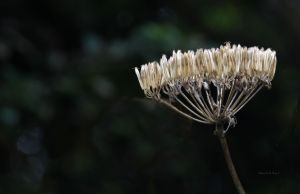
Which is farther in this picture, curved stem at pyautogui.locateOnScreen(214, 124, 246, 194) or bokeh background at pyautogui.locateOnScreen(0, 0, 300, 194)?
bokeh background at pyautogui.locateOnScreen(0, 0, 300, 194)

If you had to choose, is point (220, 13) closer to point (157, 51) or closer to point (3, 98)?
point (157, 51)

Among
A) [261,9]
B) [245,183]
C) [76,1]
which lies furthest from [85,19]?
[245,183]

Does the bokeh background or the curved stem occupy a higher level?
the bokeh background

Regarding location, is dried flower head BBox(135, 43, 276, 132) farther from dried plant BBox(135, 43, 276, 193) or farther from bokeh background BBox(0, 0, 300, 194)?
bokeh background BBox(0, 0, 300, 194)

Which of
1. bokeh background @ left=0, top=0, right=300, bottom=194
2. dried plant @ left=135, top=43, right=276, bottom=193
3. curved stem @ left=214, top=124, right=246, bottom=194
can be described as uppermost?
bokeh background @ left=0, top=0, right=300, bottom=194

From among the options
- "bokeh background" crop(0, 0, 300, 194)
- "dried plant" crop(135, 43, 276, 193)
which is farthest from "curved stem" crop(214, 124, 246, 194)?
"bokeh background" crop(0, 0, 300, 194)

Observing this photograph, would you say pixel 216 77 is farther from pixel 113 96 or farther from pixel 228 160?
pixel 113 96

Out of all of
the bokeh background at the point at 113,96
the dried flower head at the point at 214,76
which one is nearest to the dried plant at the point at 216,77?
the dried flower head at the point at 214,76
